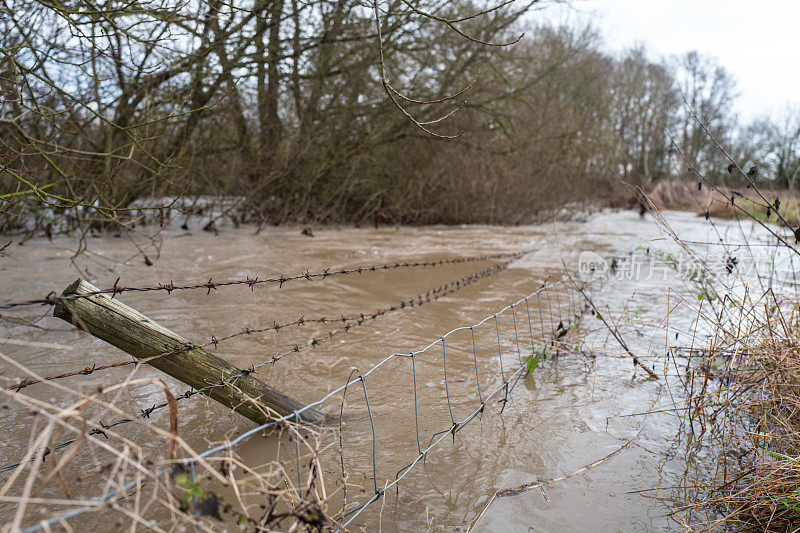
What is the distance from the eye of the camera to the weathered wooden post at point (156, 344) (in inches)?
102

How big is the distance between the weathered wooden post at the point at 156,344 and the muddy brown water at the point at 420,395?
0.59ft

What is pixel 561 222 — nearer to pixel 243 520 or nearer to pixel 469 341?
pixel 469 341

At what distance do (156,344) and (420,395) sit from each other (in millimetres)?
1993

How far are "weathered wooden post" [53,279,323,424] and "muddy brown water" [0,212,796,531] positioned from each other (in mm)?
180

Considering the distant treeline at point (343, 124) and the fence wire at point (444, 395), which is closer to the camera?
the fence wire at point (444, 395)

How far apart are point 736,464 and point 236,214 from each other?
40.9 ft

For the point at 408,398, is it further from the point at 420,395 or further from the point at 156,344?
the point at 156,344

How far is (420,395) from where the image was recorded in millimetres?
4227

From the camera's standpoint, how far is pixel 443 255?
432 inches

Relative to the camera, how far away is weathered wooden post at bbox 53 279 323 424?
258cm

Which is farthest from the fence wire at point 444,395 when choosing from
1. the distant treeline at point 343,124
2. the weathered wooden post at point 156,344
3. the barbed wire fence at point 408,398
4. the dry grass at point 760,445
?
the distant treeline at point 343,124

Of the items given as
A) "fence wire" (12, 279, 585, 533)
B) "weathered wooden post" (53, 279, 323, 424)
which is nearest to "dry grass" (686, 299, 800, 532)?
"fence wire" (12, 279, 585, 533)

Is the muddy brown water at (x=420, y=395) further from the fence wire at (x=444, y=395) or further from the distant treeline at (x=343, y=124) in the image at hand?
the distant treeline at (x=343, y=124)

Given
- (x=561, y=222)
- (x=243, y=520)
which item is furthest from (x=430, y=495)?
(x=561, y=222)
